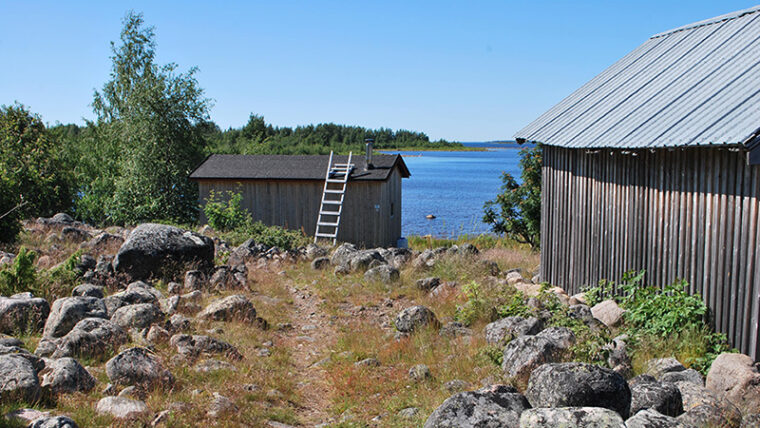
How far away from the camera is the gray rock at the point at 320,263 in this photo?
48.8 feet

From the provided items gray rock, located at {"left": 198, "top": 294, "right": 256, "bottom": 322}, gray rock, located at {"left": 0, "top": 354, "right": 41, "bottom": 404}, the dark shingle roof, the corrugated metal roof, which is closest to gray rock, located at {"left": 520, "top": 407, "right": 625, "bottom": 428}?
the corrugated metal roof

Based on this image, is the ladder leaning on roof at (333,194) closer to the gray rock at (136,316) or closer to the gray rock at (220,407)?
the gray rock at (136,316)

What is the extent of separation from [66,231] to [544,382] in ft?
46.7

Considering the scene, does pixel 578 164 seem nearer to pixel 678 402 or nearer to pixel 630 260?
pixel 630 260

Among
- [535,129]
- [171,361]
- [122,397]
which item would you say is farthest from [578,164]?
[122,397]

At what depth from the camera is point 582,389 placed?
18.1 feet

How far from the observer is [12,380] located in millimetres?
6027

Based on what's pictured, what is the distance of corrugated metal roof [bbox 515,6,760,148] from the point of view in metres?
7.61

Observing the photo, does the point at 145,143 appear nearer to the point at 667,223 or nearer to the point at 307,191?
the point at 307,191

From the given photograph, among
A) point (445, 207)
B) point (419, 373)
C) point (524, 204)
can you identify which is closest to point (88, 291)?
point (419, 373)

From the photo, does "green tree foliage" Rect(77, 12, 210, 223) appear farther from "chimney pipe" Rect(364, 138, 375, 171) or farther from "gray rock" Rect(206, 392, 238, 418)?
"gray rock" Rect(206, 392, 238, 418)

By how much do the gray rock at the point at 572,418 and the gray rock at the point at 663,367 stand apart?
2020 mm

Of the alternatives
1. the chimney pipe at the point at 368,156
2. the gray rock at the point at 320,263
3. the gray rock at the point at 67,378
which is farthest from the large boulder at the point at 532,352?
the chimney pipe at the point at 368,156

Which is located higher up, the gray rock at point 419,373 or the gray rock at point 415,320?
the gray rock at point 415,320
